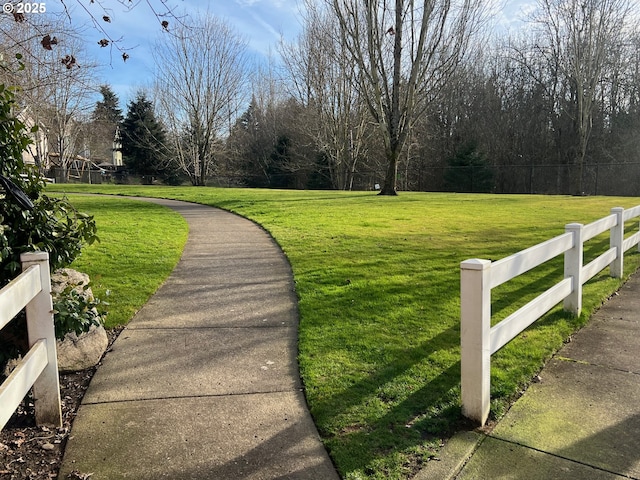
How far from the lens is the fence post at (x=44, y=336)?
303 cm

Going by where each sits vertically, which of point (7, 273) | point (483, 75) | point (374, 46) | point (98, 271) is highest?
point (483, 75)

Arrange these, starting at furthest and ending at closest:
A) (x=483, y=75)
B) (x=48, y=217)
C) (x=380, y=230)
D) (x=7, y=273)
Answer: (x=483, y=75), (x=380, y=230), (x=48, y=217), (x=7, y=273)

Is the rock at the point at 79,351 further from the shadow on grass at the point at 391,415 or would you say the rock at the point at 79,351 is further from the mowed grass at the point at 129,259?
the shadow on grass at the point at 391,415

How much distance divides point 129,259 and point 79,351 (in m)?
4.11

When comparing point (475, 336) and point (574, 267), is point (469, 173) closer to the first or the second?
point (574, 267)

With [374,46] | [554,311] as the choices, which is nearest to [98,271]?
[554,311]

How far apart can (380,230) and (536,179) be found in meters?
31.3

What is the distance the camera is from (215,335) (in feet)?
15.5

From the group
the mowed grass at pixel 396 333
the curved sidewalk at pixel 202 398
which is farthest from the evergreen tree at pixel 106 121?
the curved sidewalk at pixel 202 398

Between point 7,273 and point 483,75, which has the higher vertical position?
point 483,75

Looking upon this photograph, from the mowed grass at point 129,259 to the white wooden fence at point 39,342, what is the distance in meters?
0.63

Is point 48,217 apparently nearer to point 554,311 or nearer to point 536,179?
point 554,311

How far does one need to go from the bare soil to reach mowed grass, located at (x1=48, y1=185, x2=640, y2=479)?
5.10ft

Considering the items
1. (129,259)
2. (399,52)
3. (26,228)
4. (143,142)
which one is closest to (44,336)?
(26,228)
